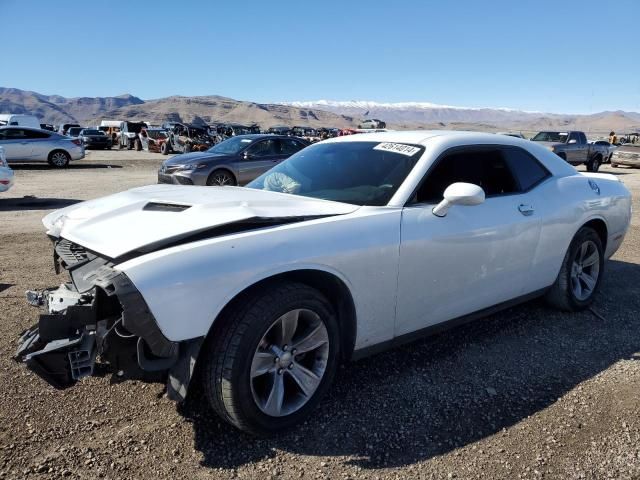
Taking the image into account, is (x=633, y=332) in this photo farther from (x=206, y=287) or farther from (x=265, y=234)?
(x=206, y=287)

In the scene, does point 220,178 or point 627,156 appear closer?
point 220,178

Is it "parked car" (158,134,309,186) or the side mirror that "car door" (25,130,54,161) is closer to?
"parked car" (158,134,309,186)

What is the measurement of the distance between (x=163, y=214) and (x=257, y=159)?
949 cm

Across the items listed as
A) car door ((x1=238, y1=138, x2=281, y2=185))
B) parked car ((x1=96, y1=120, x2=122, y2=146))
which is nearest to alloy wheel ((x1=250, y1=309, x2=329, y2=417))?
car door ((x1=238, y1=138, x2=281, y2=185))

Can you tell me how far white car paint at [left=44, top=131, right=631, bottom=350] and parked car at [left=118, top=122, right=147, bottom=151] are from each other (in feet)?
105

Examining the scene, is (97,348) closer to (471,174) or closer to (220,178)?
(471,174)

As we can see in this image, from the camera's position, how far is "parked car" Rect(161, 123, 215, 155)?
25462 mm

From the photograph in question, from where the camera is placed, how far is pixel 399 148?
3453mm

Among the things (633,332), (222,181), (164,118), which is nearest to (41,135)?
(222,181)

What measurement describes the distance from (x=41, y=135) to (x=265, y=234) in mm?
19377

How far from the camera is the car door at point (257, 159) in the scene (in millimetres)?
11820

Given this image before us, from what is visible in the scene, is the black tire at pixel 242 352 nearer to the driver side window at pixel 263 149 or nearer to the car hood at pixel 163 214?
the car hood at pixel 163 214

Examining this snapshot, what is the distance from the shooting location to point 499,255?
136 inches

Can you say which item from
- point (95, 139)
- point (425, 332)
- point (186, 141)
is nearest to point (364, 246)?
point (425, 332)
